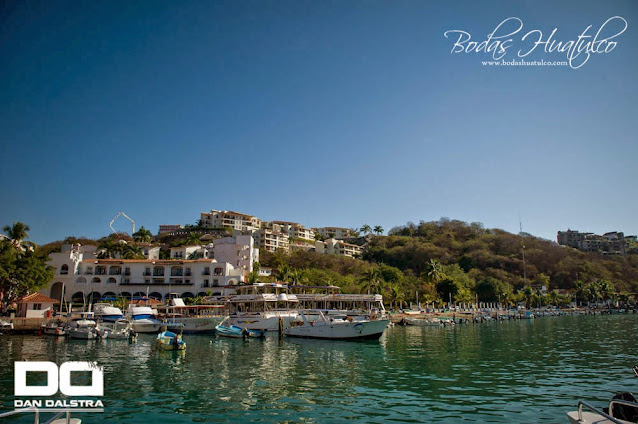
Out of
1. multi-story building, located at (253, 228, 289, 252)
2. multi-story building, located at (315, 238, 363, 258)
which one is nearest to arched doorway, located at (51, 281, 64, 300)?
multi-story building, located at (253, 228, 289, 252)

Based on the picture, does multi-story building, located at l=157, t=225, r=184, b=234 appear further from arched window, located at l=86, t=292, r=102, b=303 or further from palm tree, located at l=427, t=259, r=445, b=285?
palm tree, located at l=427, t=259, r=445, b=285

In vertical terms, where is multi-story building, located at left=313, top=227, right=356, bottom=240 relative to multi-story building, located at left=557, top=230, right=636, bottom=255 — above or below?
above

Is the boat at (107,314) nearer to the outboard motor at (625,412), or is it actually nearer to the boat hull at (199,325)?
the boat hull at (199,325)

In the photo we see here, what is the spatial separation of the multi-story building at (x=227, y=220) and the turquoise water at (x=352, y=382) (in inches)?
4046

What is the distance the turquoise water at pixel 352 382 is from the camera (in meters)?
14.3

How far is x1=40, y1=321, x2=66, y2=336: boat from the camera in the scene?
4522cm

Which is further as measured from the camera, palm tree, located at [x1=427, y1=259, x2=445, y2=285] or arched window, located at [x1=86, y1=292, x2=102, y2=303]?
palm tree, located at [x1=427, y1=259, x2=445, y2=285]

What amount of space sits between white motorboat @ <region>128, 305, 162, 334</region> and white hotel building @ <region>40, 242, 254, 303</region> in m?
19.4

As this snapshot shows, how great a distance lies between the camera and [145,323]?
51.7 m

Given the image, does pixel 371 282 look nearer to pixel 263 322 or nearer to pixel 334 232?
pixel 263 322

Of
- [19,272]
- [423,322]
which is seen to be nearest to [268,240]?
[423,322]

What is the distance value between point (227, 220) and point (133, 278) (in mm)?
60593

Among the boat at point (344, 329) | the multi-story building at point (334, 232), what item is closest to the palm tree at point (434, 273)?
the boat at point (344, 329)

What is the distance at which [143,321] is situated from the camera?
52.3 m
